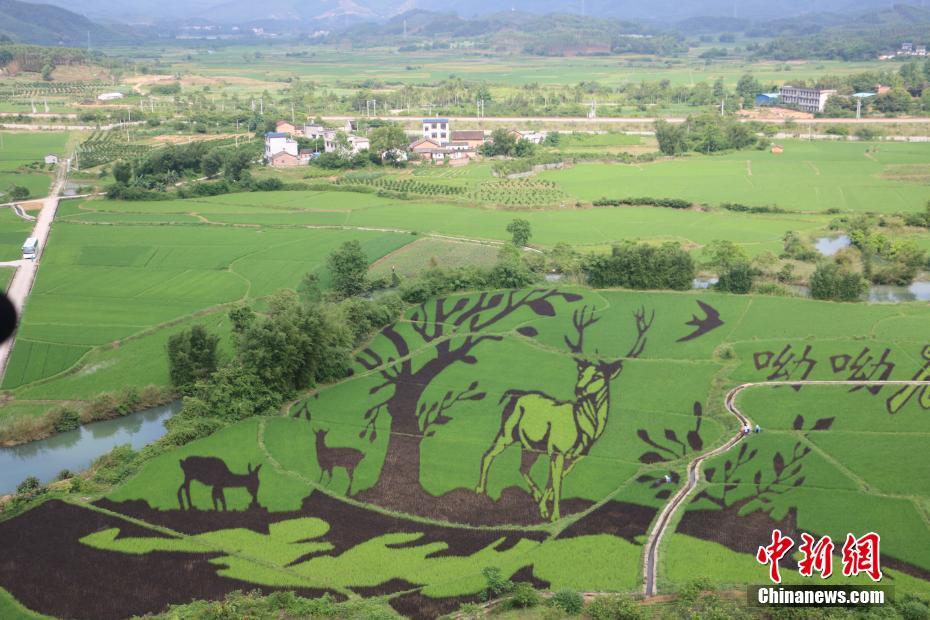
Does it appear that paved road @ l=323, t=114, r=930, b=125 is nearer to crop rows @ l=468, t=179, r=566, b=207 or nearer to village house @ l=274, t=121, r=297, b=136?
village house @ l=274, t=121, r=297, b=136

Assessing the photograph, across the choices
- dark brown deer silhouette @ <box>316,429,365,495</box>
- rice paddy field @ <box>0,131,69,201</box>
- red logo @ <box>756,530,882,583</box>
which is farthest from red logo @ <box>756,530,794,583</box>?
rice paddy field @ <box>0,131,69,201</box>

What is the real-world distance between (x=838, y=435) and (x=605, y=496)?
18.8 feet

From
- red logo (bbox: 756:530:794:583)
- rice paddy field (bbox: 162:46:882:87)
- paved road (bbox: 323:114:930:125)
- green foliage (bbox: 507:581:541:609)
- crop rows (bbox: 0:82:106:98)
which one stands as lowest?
green foliage (bbox: 507:581:541:609)

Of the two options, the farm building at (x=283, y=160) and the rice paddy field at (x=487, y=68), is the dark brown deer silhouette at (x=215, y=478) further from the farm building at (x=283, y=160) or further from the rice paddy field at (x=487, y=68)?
the rice paddy field at (x=487, y=68)

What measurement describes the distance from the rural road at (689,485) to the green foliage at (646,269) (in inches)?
297

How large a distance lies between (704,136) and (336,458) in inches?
1727

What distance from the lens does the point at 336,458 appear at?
778 inches

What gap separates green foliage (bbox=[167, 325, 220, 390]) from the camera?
74.8 feet

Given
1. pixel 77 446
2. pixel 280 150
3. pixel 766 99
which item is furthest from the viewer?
pixel 766 99

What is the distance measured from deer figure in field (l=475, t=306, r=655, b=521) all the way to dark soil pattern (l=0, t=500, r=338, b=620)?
17.0ft

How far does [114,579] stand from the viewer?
15.6m

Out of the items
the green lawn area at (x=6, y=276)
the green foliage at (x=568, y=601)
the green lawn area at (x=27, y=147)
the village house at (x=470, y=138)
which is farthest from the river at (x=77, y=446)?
the village house at (x=470, y=138)

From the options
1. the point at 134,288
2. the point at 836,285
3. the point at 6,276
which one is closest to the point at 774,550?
the point at 836,285

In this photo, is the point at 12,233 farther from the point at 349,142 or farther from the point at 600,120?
the point at 600,120
